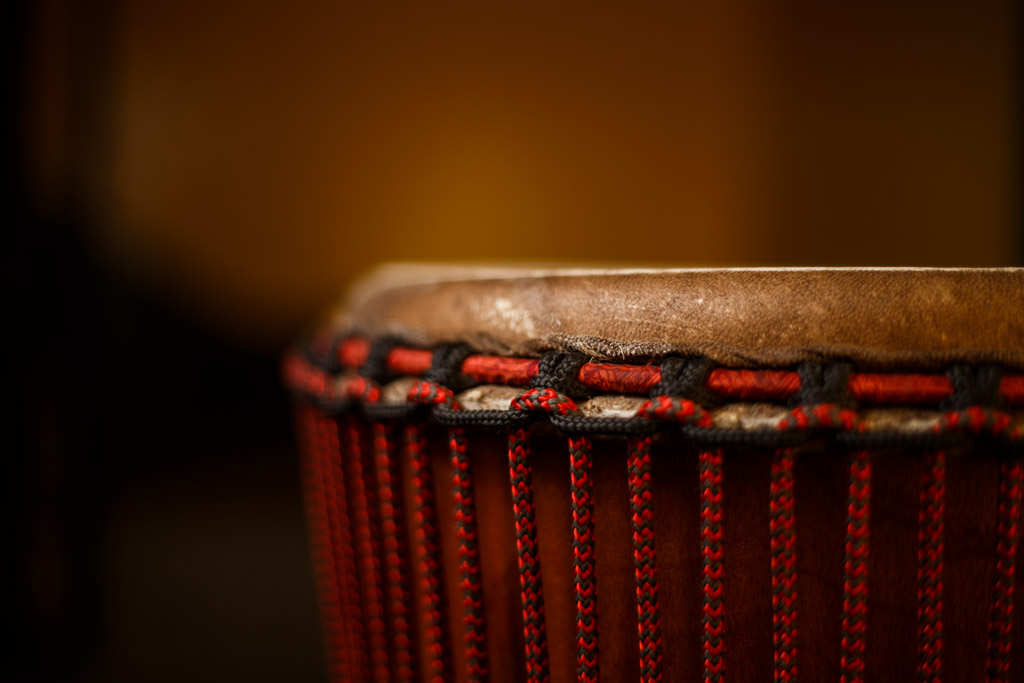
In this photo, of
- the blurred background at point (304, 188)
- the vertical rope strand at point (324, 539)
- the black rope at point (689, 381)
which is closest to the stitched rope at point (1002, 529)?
the black rope at point (689, 381)

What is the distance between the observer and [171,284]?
196 cm

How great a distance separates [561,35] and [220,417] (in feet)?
5.16

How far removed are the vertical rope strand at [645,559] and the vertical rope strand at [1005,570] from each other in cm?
17

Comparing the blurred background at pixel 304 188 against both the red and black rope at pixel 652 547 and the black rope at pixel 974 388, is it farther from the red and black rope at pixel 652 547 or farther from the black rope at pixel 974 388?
the black rope at pixel 974 388

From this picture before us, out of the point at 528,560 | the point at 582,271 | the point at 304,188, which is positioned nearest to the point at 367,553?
the point at 528,560

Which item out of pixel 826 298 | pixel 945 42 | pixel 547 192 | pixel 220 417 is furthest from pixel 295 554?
pixel 945 42

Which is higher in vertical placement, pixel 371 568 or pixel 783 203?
pixel 783 203

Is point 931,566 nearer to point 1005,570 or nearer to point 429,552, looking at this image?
point 1005,570

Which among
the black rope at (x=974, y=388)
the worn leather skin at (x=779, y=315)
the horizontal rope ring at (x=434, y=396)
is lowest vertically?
the horizontal rope ring at (x=434, y=396)

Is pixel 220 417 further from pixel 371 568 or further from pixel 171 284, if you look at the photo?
pixel 371 568

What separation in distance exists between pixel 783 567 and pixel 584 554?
0.10m

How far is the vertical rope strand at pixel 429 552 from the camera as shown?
0.44m

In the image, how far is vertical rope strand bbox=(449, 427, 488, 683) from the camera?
16.1 inches

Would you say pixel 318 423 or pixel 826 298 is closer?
pixel 826 298
